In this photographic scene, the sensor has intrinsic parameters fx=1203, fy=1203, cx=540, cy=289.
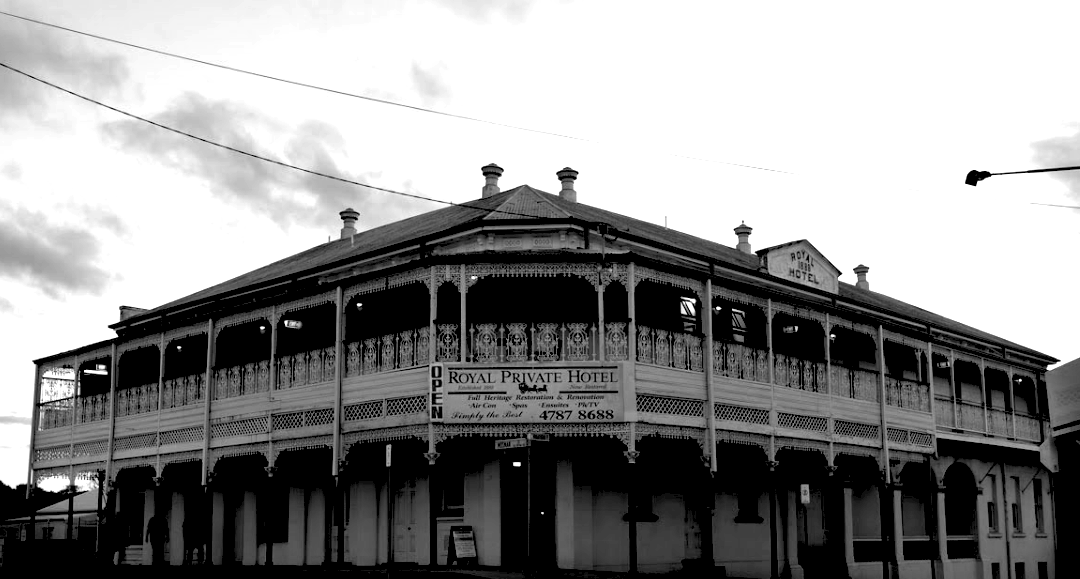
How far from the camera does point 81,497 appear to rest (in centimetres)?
5684

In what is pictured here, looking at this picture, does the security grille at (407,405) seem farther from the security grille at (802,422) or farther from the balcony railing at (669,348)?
the security grille at (802,422)

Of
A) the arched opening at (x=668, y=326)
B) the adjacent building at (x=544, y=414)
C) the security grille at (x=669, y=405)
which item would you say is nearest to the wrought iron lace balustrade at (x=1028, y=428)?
the adjacent building at (x=544, y=414)

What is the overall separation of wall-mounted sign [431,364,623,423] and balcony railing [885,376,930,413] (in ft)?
36.4

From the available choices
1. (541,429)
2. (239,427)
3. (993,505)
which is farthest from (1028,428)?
(239,427)

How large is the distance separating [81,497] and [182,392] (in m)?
29.4

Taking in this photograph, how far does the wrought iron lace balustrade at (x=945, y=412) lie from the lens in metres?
34.8

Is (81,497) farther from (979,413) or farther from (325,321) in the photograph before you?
(979,413)

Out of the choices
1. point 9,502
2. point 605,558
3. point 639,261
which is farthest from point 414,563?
point 9,502

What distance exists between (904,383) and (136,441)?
20820 millimetres

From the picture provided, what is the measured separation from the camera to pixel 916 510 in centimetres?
3769

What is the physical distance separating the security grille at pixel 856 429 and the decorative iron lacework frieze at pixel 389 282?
1116cm

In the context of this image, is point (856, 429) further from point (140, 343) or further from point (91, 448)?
point (91, 448)

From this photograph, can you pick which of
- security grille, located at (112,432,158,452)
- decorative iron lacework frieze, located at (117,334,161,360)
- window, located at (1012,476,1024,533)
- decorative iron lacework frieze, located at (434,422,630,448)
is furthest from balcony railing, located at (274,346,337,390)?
A: window, located at (1012,476,1024,533)

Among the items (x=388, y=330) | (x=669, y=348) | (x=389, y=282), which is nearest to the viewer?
(x=669, y=348)
